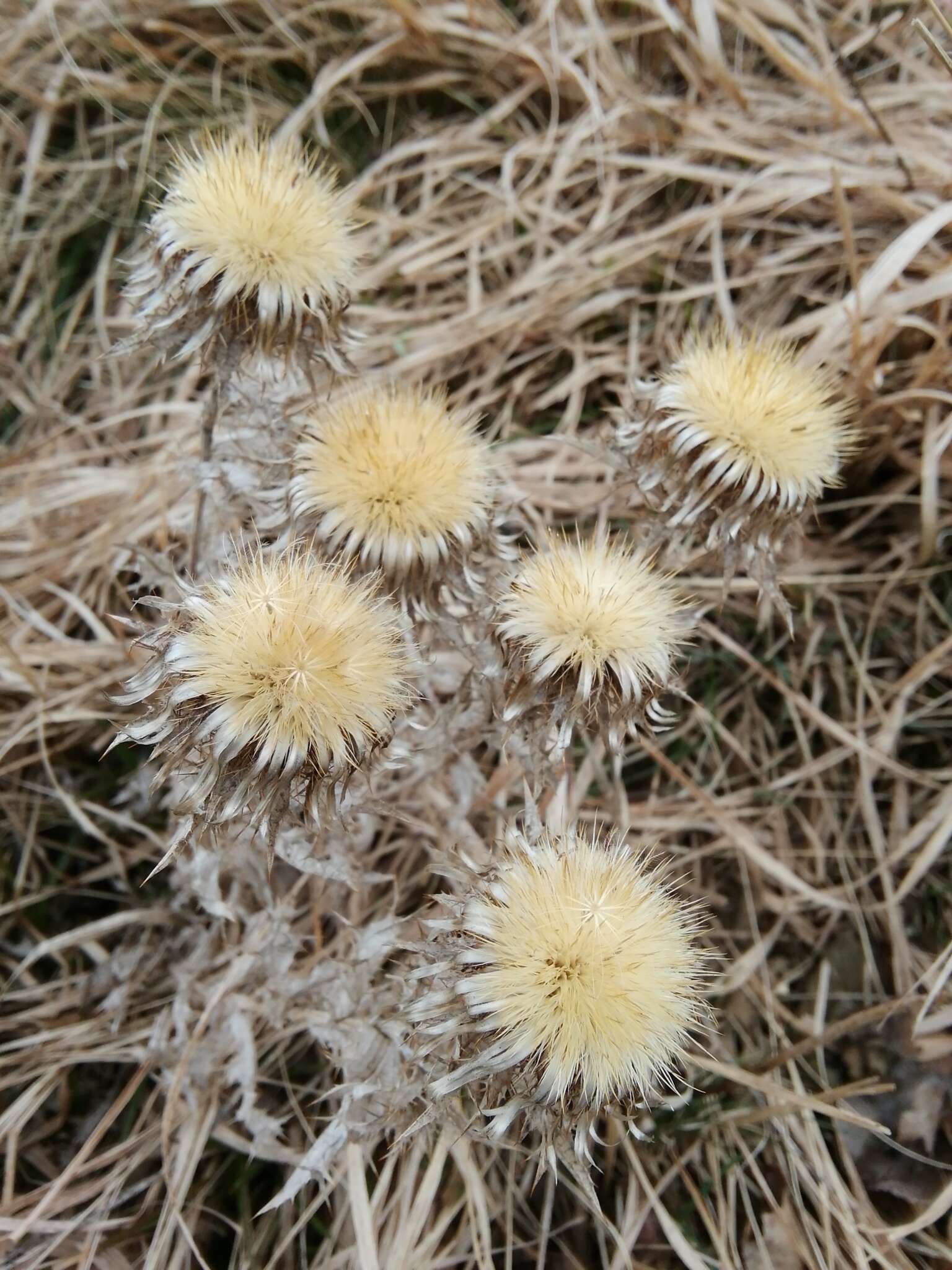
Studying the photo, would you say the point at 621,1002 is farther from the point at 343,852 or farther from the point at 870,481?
the point at 870,481

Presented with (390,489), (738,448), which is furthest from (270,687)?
(738,448)

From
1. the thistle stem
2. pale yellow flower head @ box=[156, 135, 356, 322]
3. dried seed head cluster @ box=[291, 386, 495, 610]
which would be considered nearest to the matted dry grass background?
the thistle stem

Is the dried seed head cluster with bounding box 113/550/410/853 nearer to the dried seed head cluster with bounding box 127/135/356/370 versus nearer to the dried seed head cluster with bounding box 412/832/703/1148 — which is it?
the dried seed head cluster with bounding box 412/832/703/1148

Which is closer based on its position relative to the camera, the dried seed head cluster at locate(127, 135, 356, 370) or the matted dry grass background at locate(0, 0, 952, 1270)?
the dried seed head cluster at locate(127, 135, 356, 370)

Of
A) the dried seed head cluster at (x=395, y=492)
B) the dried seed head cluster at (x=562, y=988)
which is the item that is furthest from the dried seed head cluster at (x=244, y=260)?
the dried seed head cluster at (x=562, y=988)

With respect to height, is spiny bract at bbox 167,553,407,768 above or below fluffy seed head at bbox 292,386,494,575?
below

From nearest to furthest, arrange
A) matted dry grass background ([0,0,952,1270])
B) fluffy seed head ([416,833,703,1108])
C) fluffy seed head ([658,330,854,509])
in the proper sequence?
fluffy seed head ([416,833,703,1108])
fluffy seed head ([658,330,854,509])
matted dry grass background ([0,0,952,1270])
